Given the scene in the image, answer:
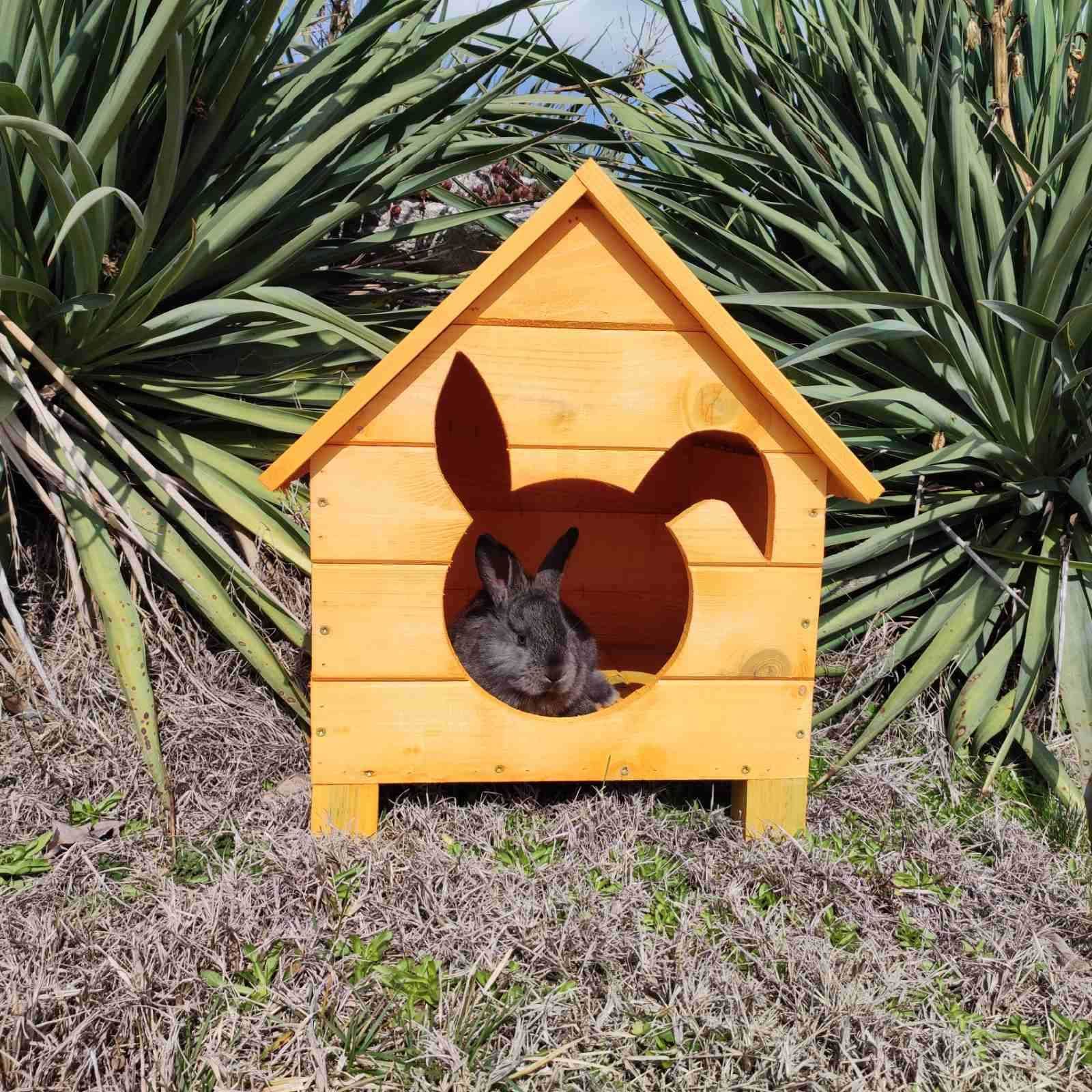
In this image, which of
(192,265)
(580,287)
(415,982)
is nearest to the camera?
(415,982)

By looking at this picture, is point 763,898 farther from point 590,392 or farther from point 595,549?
point 595,549

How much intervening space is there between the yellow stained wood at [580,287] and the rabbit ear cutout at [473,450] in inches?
45.2

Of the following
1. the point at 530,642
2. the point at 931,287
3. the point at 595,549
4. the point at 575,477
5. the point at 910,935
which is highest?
the point at 931,287

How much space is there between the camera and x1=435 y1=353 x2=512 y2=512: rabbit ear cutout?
353 cm

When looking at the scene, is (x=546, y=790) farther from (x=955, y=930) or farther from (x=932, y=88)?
(x=932, y=88)

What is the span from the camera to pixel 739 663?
2.53m

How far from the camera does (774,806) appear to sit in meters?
2.58

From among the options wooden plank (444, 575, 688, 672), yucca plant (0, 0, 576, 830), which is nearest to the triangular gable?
yucca plant (0, 0, 576, 830)

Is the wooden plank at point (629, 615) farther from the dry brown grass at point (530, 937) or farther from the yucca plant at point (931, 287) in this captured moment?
the dry brown grass at point (530, 937)

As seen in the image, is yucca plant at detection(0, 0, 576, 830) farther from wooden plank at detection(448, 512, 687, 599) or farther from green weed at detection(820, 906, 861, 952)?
green weed at detection(820, 906, 861, 952)

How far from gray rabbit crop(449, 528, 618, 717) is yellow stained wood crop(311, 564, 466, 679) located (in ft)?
1.50

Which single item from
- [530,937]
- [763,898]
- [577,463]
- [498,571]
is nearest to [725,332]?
[577,463]

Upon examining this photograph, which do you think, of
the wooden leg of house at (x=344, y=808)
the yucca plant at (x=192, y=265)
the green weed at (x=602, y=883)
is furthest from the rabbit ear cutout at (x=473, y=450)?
the green weed at (x=602, y=883)

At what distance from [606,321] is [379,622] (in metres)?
0.88
